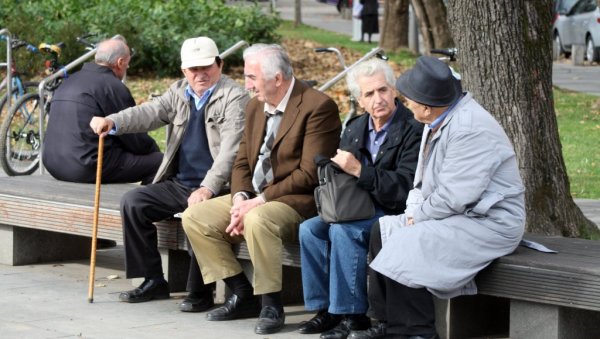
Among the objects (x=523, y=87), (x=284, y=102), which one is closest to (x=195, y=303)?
(x=284, y=102)

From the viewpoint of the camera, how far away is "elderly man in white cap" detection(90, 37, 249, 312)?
7.20 meters

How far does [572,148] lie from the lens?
44.9ft

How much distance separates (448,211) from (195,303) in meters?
1.81

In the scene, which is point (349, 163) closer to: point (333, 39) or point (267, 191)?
point (267, 191)

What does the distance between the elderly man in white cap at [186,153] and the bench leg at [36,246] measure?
1.22 m

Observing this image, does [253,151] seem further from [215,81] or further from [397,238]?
[397,238]

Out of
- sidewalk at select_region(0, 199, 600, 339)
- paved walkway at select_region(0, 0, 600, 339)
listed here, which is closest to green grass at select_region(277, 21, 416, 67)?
paved walkway at select_region(0, 0, 600, 339)

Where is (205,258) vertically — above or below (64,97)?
below

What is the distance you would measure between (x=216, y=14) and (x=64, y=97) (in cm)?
1322

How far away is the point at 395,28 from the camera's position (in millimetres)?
26375

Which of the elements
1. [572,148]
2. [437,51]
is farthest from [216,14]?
[437,51]

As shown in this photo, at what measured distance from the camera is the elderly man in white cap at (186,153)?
720 cm

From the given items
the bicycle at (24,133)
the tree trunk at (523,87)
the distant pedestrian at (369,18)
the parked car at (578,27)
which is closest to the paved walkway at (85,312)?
the tree trunk at (523,87)

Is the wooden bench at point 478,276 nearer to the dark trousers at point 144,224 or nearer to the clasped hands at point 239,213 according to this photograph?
the dark trousers at point 144,224
